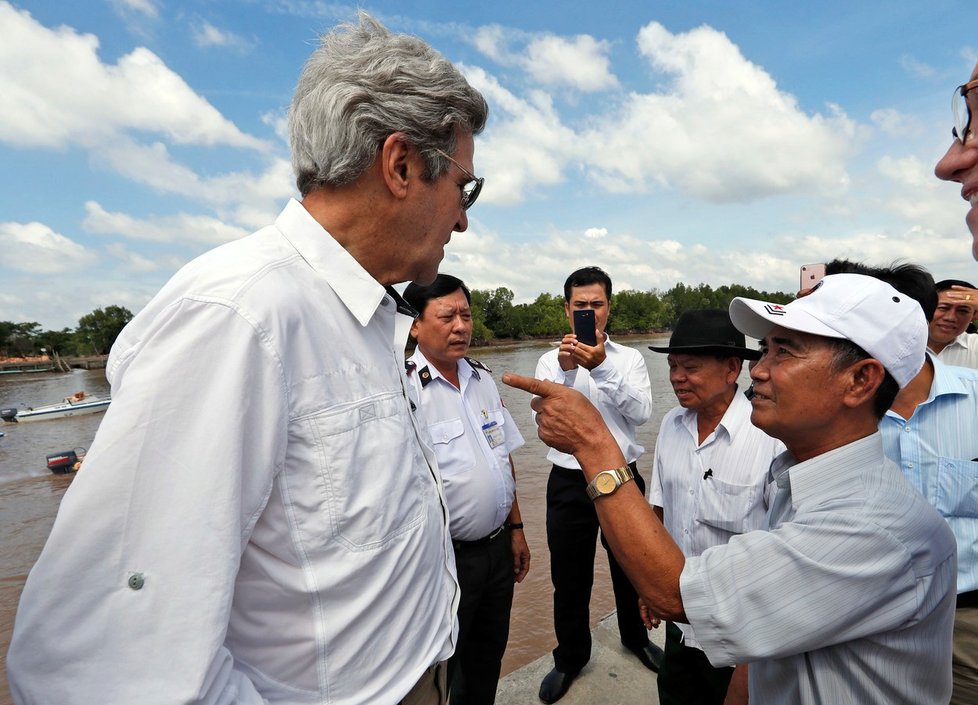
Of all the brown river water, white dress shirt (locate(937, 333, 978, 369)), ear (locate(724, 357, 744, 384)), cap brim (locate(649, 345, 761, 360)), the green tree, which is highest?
the green tree

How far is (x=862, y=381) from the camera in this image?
164cm

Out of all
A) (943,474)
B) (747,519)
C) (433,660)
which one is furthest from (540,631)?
(433,660)

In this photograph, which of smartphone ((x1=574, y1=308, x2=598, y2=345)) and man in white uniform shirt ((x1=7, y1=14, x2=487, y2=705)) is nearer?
man in white uniform shirt ((x1=7, y1=14, x2=487, y2=705))

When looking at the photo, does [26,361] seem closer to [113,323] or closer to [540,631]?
[113,323]

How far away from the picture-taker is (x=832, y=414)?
1643mm

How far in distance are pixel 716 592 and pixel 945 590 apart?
23.7 inches

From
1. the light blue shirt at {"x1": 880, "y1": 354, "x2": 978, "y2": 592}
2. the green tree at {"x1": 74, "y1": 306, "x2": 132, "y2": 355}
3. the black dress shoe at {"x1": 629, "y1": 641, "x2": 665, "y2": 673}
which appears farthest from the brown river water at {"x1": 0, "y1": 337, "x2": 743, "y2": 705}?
the green tree at {"x1": 74, "y1": 306, "x2": 132, "y2": 355}

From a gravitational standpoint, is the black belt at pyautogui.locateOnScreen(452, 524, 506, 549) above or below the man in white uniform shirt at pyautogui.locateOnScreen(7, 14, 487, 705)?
below

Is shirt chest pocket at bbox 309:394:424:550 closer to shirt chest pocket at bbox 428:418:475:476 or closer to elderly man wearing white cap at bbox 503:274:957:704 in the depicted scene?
elderly man wearing white cap at bbox 503:274:957:704

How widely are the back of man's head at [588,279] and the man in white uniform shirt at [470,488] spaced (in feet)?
4.30

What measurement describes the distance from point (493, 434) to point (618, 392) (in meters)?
1.00

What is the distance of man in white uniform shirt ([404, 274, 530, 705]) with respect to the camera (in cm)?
293

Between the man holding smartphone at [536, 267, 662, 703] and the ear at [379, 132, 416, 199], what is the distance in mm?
2314

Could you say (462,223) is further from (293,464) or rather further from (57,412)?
(57,412)
